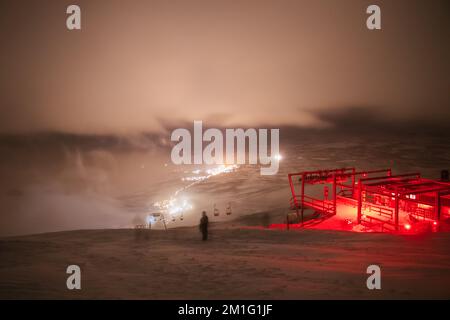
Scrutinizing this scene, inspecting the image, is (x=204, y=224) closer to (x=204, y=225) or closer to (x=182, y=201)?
(x=204, y=225)

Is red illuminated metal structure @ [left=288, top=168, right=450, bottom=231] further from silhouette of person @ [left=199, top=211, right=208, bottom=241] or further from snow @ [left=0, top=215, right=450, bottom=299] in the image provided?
silhouette of person @ [left=199, top=211, right=208, bottom=241]

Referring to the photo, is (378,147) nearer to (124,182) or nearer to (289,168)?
(289,168)

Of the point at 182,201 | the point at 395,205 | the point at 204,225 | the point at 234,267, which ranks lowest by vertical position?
the point at 182,201

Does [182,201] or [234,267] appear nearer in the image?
[234,267]

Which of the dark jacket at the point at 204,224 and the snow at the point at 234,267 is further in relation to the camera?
the dark jacket at the point at 204,224

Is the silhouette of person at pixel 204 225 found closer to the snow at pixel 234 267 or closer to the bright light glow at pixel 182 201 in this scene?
the snow at pixel 234 267

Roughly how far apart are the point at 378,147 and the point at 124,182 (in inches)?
1638

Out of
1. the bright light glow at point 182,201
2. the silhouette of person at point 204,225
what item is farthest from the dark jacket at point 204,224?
the bright light glow at point 182,201

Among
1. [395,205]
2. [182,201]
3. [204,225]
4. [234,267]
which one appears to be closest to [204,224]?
[204,225]

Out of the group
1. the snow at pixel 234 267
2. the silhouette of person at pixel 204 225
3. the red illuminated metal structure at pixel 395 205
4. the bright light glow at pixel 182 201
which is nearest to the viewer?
the snow at pixel 234 267

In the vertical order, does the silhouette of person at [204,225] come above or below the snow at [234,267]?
above

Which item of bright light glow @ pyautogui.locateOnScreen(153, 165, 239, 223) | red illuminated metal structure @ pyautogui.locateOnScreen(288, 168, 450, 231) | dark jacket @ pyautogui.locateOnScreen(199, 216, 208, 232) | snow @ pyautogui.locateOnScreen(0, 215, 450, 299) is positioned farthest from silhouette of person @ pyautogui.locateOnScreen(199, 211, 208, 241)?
bright light glow @ pyautogui.locateOnScreen(153, 165, 239, 223)

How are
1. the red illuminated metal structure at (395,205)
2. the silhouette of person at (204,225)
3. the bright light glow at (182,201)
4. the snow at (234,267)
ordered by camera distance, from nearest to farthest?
the snow at (234,267)
the silhouette of person at (204,225)
the red illuminated metal structure at (395,205)
the bright light glow at (182,201)
